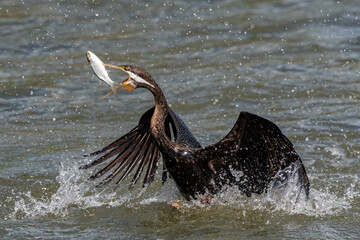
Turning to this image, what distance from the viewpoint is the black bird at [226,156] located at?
5309mm

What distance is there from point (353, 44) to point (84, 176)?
6028 millimetres

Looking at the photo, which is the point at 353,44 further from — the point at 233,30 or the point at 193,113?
the point at 193,113

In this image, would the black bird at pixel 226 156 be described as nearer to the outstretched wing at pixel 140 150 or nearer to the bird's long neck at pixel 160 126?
the bird's long neck at pixel 160 126

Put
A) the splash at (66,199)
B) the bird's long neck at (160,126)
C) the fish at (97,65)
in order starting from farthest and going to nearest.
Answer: the splash at (66,199), the bird's long neck at (160,126), the fish at (97,65)

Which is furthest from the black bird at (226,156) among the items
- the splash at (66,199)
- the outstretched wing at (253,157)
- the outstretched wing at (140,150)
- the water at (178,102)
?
the splash at (66,199)

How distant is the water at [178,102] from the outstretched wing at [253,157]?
0.23m

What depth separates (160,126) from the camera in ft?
18.3

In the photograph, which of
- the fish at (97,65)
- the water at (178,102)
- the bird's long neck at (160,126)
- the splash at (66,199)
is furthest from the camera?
the splash at (66,199)

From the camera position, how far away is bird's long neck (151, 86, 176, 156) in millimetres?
5555

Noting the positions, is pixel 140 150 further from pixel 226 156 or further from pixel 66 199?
pixel 226 156

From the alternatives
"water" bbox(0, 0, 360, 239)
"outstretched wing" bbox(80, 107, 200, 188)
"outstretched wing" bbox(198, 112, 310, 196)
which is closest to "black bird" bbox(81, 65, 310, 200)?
"outstretched wing" bbox(198, 112, 310, 196)

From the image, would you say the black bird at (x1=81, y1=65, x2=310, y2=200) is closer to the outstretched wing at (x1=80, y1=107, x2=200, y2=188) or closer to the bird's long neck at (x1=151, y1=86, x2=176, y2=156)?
the bird's long neck at (x1=151, y1=86, x2=176, y2=156)

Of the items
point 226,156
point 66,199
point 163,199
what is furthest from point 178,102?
point 226,156

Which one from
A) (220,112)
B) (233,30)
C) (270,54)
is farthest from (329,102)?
(233,30)
